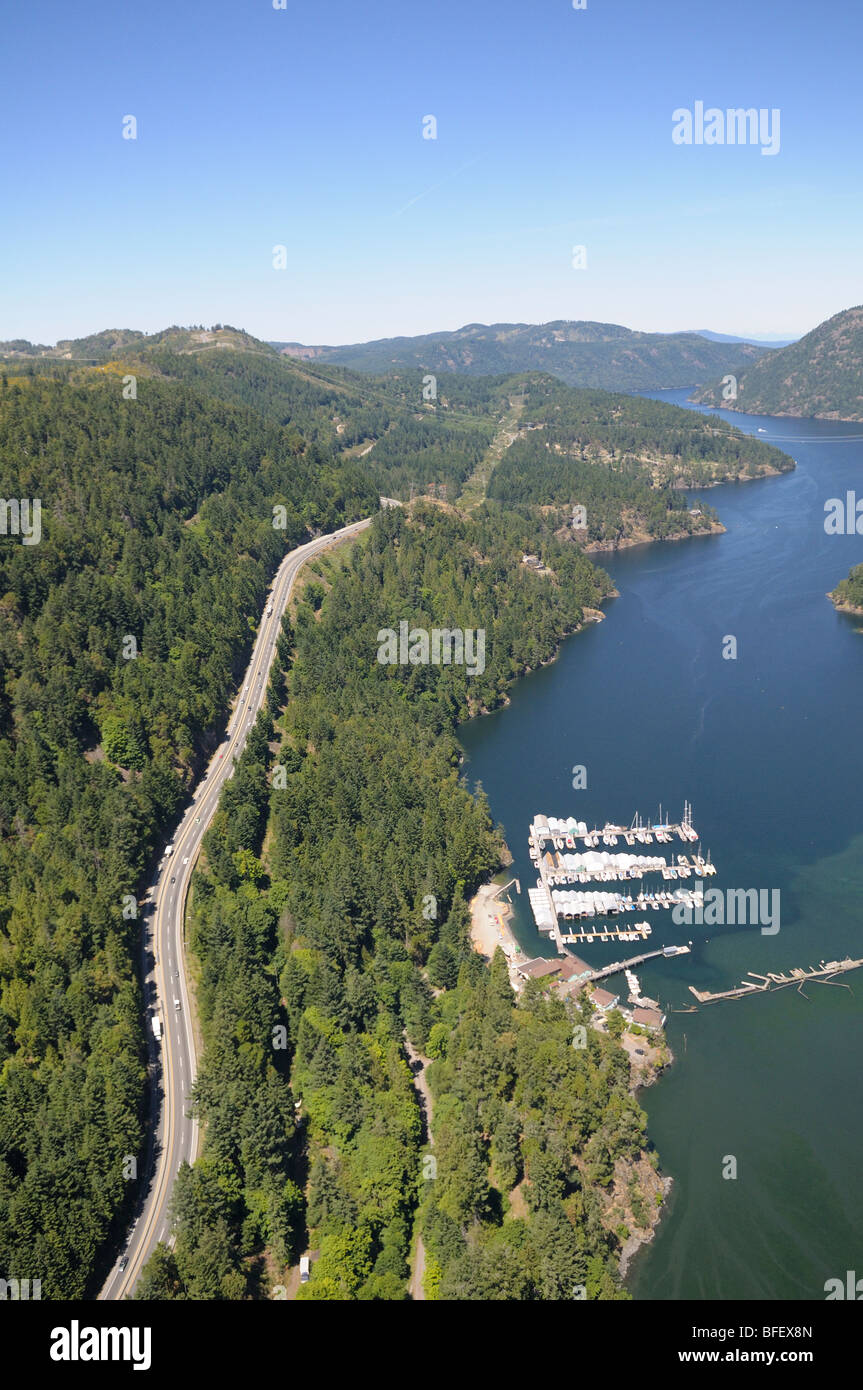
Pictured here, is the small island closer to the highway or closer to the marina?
the marina

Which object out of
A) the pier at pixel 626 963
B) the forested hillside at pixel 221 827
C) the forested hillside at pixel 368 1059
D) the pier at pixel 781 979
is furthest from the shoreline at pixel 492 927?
the pier at pixel 781 979

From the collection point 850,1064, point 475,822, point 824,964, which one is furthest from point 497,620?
point 850,1064

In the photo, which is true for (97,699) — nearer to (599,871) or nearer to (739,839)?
(599,871)

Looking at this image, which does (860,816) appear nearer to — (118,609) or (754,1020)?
(754,1020)

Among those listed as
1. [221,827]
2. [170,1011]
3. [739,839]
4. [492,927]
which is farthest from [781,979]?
[221,827]

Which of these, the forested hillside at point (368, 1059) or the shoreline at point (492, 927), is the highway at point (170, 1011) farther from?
the shoreline at point (492, 927)

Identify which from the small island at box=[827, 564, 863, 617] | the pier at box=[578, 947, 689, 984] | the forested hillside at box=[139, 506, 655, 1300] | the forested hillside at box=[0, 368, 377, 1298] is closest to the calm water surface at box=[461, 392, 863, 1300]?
the pier at box=[578, 947, 689, 984]
